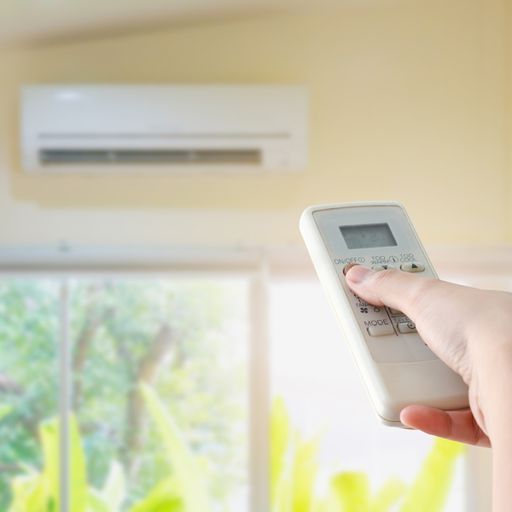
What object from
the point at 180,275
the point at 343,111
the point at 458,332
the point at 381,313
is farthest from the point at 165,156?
the point at 458,332

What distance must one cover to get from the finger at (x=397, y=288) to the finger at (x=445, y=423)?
9 cm

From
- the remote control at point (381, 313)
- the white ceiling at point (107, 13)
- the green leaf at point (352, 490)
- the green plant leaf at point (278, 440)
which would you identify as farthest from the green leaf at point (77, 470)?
the remote control at point (381, 313)

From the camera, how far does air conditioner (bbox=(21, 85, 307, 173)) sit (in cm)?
260

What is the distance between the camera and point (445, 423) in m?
0.84

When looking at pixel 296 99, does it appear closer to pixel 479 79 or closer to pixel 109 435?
pixel 479 79

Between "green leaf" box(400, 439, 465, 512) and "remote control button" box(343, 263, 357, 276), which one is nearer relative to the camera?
"remote control button" box(343, 263, 357, 276)

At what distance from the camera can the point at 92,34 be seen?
268 cm

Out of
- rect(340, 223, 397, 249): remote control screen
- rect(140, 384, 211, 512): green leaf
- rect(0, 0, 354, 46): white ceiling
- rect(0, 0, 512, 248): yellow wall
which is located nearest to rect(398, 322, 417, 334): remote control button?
rect(340, 223, 397, 249): remote control screen

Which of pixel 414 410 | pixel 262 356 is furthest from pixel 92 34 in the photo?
pixel 414 410

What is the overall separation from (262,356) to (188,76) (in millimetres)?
833

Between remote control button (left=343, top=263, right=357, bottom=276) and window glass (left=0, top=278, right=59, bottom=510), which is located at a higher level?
window glass (left=0, top=278, right=59, bottom=510)

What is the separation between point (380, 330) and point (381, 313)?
0.07 feet

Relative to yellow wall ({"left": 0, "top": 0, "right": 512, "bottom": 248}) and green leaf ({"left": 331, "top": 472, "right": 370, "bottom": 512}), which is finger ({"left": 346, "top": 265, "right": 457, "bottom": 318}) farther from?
green leaf ({"left": 331, "top": 472, "right": 370, "bottom": 512})

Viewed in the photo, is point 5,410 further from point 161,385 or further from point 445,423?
point 445,423
